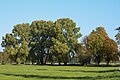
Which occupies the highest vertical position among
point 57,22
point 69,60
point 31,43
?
point 57,22

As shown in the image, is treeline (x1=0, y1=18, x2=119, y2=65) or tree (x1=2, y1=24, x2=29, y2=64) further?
tree (x1=2, y1=24, x2=29, y2=64)

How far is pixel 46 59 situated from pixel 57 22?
599 inches

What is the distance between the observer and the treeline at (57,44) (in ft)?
346

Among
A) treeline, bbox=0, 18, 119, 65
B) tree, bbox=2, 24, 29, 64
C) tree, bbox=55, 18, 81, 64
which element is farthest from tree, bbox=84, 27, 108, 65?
tree, bbox=2, 24, 29, 64

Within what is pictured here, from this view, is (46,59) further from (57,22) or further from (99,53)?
(99,53)

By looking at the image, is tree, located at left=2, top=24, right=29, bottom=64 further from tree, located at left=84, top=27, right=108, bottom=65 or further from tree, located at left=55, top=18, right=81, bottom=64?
tree, located at left=84, top=27, right=108, bottom=65

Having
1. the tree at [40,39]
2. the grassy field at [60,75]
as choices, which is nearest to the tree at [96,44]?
the tree at [40,39]

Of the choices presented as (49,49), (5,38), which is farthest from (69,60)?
(5,38)

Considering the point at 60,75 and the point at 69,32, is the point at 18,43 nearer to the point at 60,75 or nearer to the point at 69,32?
the point at 69,32

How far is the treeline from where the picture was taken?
105 m

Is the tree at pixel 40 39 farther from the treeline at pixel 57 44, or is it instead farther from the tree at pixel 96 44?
the tree at pixel 96 44

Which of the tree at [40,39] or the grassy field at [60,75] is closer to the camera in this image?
the grassy field at [60,75]

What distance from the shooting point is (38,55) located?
11900 cm

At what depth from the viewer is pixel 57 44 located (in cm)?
10881
